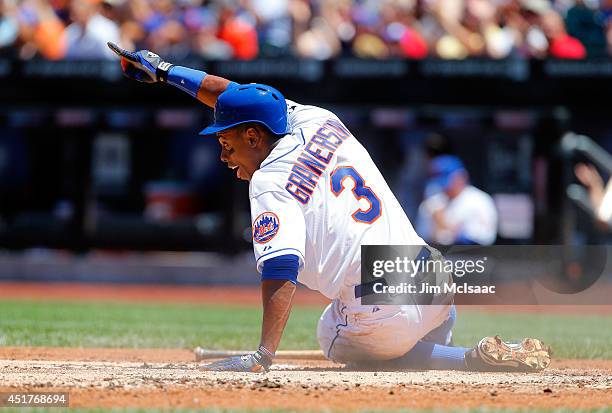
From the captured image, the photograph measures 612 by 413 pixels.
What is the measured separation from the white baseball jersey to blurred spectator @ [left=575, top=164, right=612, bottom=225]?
7.10 metres

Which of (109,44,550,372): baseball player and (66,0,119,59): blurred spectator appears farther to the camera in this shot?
(66,0,119,59): blurred spectator

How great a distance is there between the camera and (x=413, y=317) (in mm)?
5379

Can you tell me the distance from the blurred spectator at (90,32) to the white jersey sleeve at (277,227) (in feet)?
27.8

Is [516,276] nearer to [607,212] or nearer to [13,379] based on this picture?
[607,212]

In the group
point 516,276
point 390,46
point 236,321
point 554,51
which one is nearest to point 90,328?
point 236,321

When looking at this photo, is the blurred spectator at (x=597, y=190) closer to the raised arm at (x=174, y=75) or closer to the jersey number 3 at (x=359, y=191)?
the raised arm at (x=174, y=75)

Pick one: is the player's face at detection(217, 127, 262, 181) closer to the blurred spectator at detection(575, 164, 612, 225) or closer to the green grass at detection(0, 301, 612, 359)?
the green grass at detection(0, 301, 612, 359)

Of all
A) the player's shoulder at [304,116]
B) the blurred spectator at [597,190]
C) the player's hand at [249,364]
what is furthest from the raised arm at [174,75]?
the blurred spectator at [597,190]

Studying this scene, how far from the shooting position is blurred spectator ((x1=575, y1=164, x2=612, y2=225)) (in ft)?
39.2

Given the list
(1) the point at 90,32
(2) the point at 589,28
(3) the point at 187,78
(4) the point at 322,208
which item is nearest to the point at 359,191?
(4) the point at 322,208

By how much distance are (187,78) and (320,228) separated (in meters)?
1.44

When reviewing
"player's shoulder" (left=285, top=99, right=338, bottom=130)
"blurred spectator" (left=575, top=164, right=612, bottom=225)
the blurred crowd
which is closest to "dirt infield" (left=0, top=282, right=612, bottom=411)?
"player's shoulder" (left=285, top=99, right=338, bottom=130)

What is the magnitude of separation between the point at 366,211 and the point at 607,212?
7422mm

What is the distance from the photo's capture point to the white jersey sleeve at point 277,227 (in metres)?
4.88
